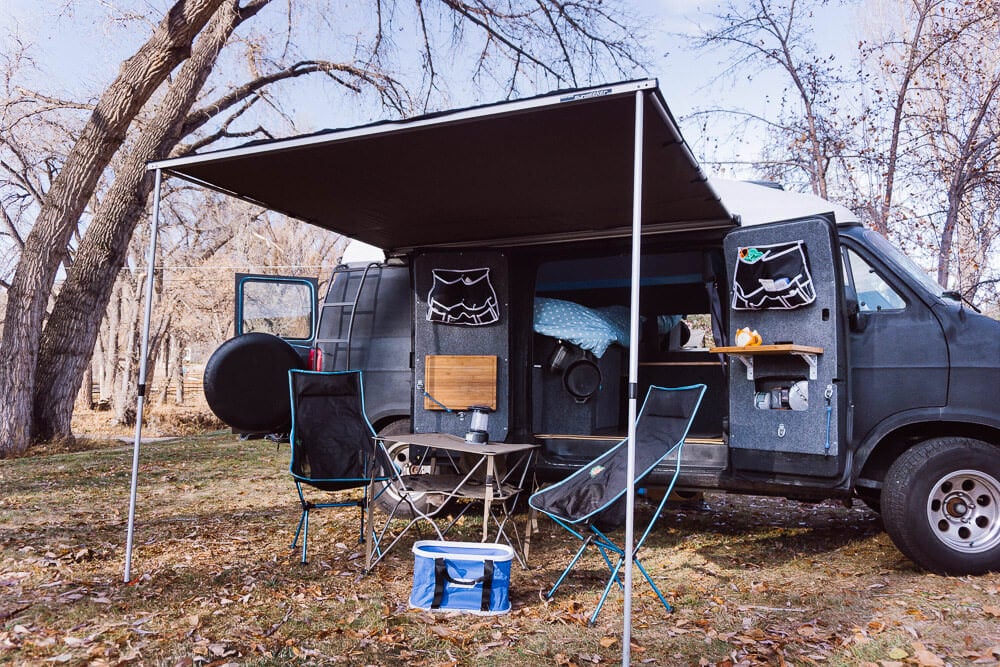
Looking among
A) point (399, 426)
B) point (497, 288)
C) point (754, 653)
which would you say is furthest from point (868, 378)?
point (399, 426)

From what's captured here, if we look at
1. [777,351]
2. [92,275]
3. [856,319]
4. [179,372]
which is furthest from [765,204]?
[179,372]

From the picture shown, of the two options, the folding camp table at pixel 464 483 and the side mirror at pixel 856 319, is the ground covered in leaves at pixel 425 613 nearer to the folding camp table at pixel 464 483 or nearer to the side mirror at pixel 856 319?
the folding camp table at pixel 464 483

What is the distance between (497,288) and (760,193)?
76.3 inches

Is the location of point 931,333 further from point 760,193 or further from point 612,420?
point 612,420

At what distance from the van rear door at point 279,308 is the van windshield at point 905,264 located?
4.26 metres

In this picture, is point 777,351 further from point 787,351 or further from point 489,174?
point 489,174

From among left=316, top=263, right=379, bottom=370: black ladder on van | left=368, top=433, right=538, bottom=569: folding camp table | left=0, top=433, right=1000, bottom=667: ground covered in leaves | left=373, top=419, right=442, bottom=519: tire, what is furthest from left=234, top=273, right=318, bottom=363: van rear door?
left=368, top=433, right=538, bottom=569: folding camp table

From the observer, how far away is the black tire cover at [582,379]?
5484 mm

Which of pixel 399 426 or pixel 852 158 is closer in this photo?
pixel 399 426

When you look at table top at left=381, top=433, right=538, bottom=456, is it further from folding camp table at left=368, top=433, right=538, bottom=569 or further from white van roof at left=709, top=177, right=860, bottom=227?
white van roof at left=709, top=177, right=860, bottom=227

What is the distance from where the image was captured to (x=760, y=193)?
16.1 feet

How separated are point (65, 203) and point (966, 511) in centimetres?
1011

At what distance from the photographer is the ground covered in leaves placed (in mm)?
2938

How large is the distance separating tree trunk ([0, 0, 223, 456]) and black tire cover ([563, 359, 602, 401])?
683cm
